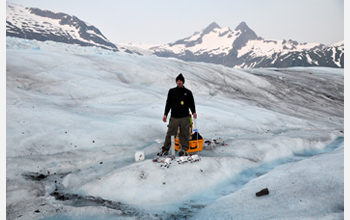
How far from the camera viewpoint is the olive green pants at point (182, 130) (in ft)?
19.5

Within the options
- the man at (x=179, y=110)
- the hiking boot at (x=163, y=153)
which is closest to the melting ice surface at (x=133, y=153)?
the hiking boot at (x=163, y=153)

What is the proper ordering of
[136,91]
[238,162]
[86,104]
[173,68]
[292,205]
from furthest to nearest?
[173,68] → [136,91] → [86,104] → [238,162] → [292,205]

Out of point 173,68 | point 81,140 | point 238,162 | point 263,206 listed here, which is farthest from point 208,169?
point 173,68

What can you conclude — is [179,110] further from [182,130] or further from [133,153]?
[133,153]

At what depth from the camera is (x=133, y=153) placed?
634 centimetres

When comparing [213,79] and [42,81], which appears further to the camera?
[213,79]

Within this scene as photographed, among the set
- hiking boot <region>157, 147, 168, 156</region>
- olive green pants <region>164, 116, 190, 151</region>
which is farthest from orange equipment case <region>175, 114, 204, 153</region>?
hiking boot <region>157, 147, 168, 156</region>

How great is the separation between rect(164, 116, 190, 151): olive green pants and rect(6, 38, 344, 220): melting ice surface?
0.64m

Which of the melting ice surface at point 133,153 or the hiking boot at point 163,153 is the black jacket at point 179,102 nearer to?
the hiking boot at point 163,153

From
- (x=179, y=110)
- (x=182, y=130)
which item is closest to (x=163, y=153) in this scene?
(x=182, y=130)

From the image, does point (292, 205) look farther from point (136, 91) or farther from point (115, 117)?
point (136, 91)

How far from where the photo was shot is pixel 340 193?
389cm

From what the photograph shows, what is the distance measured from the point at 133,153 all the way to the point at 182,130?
5.20ft

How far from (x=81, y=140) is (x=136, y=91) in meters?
4.84
